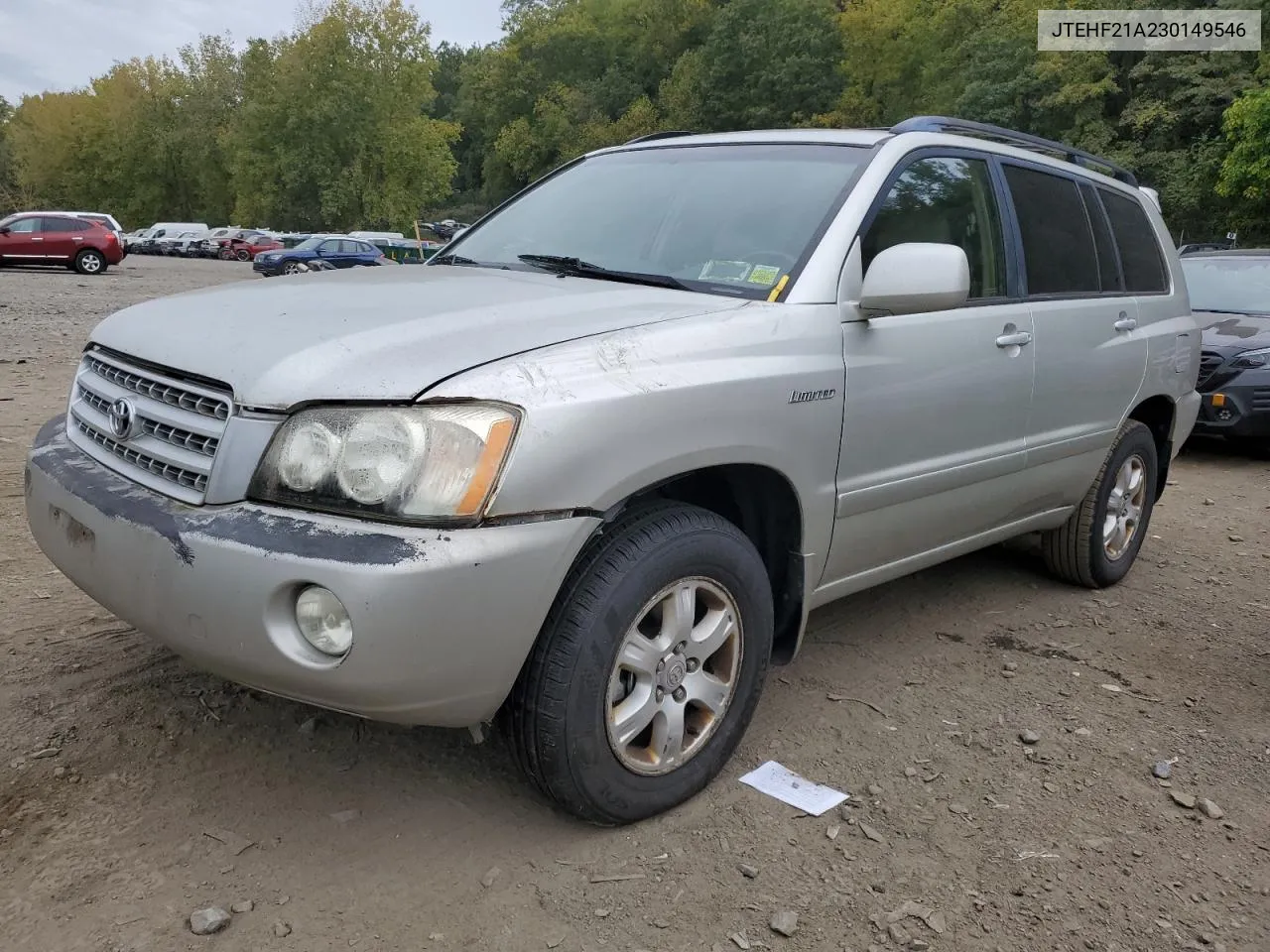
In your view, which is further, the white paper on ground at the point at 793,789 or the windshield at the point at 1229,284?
the windshield at the point at 1229,284

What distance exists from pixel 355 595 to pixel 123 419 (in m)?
Result: 0.90

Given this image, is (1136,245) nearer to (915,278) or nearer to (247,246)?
(915,278)

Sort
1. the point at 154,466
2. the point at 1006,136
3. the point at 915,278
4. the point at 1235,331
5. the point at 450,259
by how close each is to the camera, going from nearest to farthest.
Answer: the point at 154,466 < the point at 915,278 < the point at 450,259 < the point at 1006,136 < the point at 1235,331

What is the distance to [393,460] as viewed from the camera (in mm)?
2113

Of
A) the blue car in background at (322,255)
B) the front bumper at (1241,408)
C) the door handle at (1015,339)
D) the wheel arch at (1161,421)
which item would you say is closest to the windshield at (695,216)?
the door handle at (1015,339)

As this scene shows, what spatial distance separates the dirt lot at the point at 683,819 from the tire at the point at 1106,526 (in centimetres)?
63

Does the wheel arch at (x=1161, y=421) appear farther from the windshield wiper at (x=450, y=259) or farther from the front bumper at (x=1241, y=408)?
the front bumper at (x=1241, y=408)

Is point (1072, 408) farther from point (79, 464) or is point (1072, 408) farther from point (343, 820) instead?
point (79, 464)

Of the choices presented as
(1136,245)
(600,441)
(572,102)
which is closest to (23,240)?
(1136,245)

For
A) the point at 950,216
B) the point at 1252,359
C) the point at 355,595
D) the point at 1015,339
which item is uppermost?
the point at 950,216

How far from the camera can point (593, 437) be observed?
2227 millimetres

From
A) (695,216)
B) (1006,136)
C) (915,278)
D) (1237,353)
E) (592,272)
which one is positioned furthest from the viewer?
(1237,353)

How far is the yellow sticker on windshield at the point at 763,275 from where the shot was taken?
289 cm

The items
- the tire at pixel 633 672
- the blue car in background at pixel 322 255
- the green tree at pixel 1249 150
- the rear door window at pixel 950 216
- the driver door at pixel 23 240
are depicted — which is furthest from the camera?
the blue car in background at pixel 322 255
